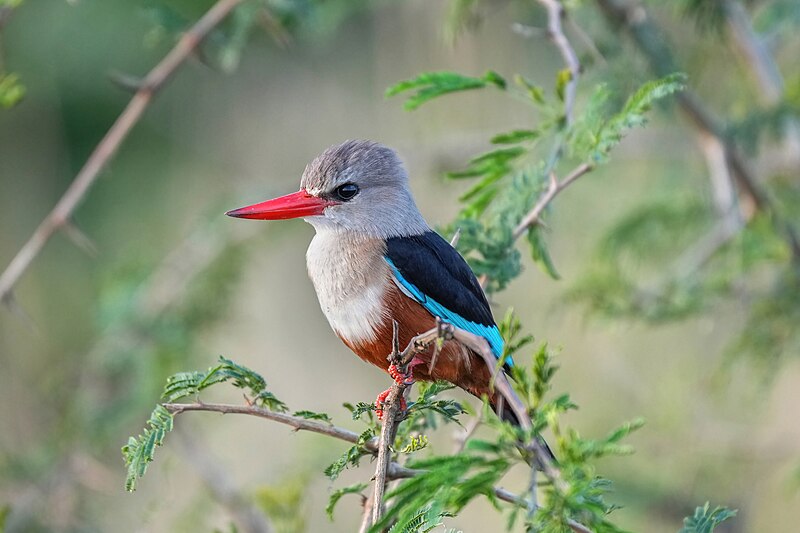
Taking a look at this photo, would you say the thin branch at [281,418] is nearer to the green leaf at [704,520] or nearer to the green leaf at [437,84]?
the green leaf at [704,520]

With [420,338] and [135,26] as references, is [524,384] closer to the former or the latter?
[420,338]

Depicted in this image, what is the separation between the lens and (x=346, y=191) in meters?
3.13

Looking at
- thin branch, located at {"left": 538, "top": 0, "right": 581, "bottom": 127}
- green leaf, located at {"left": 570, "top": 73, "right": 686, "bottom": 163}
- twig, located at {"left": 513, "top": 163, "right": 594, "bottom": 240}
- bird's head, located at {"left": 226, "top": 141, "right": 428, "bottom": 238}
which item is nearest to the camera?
green leaf, located at {"left": 570, "top": 73, "right": 686, "bottom": 163}

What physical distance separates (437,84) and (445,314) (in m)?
0.62

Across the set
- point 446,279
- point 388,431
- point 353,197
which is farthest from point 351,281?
point 388,431

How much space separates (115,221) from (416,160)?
4022 millimetres

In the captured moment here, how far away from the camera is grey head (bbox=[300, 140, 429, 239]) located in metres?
3.07

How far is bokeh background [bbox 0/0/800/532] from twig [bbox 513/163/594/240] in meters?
0.89

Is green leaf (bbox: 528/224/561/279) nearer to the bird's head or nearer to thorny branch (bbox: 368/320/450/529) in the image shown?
the bird's head

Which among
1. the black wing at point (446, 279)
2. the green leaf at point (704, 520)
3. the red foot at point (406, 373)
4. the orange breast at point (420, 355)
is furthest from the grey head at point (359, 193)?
the green leaf at point (704, 520)

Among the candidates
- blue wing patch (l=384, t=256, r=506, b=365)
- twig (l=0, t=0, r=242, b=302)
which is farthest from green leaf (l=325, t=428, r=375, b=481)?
twig (l=0, t=0, r=242, b=302)

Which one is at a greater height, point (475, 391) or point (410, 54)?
point (410, 54)

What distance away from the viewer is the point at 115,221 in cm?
769

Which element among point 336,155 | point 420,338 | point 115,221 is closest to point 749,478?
point 336,155
